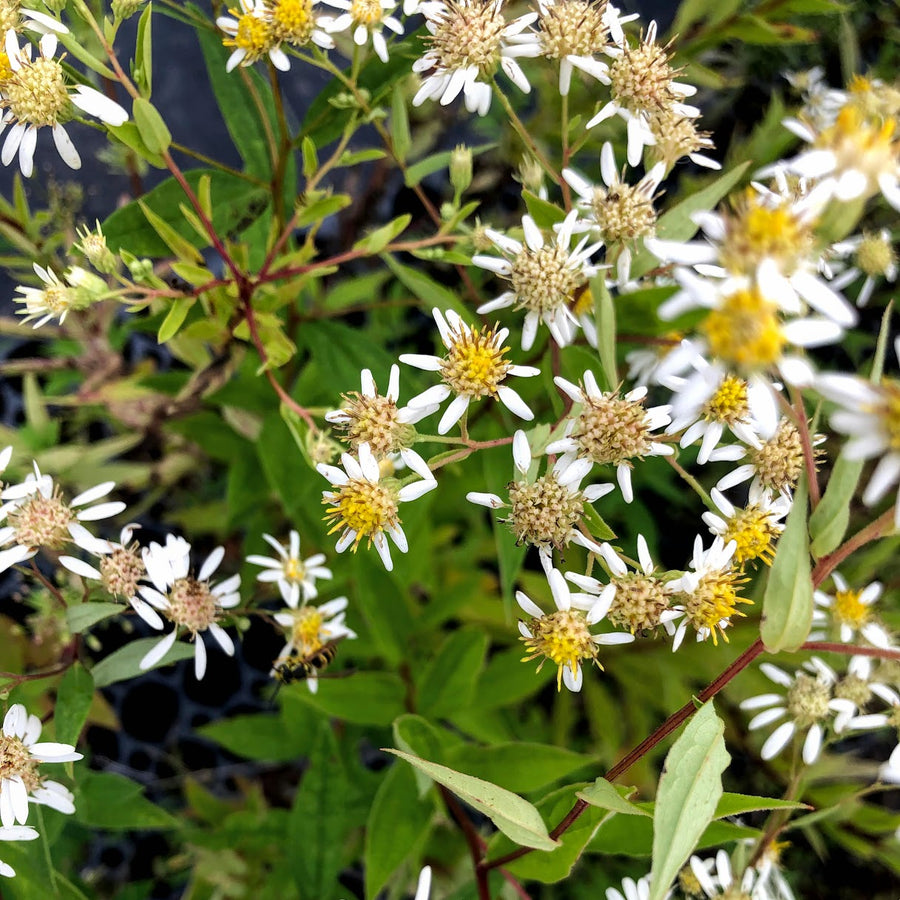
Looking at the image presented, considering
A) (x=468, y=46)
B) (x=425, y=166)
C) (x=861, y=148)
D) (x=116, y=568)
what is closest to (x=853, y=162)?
(x=861, y=148)

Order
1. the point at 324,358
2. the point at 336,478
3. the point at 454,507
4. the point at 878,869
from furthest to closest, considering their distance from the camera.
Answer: the point at 878,869 → the point at 454,507 → the point at 324,358 → the point at 336,478

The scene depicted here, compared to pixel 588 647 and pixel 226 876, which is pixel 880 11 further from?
pixel 226 876

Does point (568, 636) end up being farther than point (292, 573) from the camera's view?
No

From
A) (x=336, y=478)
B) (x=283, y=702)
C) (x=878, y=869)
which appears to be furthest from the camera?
(x=878, y=869)

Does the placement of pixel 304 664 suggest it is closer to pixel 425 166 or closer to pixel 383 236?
pixel 383 236

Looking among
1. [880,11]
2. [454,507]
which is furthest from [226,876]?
[880,11]

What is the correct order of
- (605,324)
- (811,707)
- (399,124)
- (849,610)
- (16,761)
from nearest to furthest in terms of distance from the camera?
(605,324) < (16,761) < (399,124) < (811,707) < (849,610)

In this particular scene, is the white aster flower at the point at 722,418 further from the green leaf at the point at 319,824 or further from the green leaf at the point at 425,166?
the green leaf at the point at 319,824
